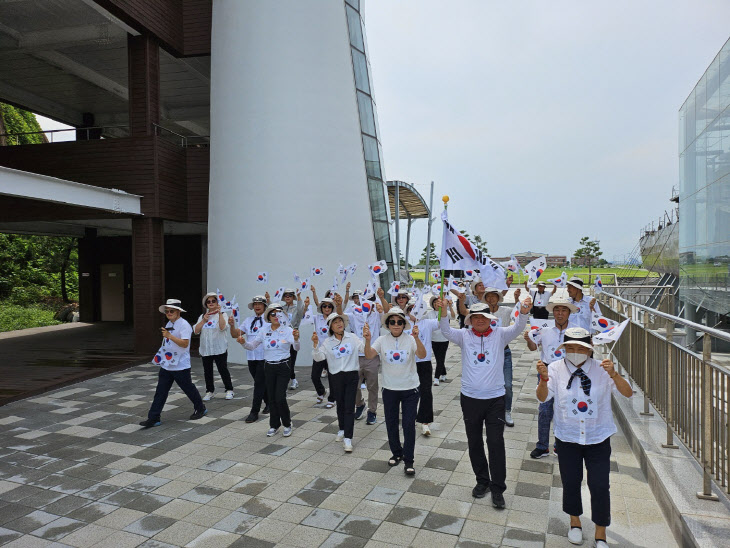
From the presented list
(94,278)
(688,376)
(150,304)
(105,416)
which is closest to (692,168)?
(688,376)

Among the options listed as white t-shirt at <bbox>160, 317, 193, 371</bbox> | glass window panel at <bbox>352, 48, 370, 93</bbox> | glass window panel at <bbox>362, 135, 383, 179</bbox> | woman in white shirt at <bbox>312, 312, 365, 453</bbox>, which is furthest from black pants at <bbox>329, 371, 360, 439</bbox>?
glass window panel at <bbox>352, 48, 370, 93</bbox>

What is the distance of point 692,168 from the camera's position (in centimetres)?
1822

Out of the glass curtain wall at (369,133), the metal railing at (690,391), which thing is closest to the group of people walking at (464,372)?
the metal railing at (690,391)

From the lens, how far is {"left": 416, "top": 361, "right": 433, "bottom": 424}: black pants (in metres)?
6.78

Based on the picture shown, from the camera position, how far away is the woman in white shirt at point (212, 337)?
26.9 feet

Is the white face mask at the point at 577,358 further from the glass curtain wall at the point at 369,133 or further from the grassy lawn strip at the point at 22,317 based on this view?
the grassy lawn strip at the point at 22,317

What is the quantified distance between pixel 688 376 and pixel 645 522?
130 centimetres

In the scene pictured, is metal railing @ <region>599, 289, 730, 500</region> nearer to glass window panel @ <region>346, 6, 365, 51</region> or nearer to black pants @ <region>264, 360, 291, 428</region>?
black pants @ <region>264, 360, 291, 428</region>

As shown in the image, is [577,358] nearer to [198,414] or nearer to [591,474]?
[591,474]

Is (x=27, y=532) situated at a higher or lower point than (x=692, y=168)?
lower

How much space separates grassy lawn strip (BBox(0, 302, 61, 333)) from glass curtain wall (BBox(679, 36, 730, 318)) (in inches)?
1069

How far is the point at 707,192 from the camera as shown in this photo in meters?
16.4

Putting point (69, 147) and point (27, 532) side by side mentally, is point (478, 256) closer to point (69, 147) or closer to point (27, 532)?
point (27, 532)

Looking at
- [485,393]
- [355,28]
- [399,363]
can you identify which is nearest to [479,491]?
[485,393]
